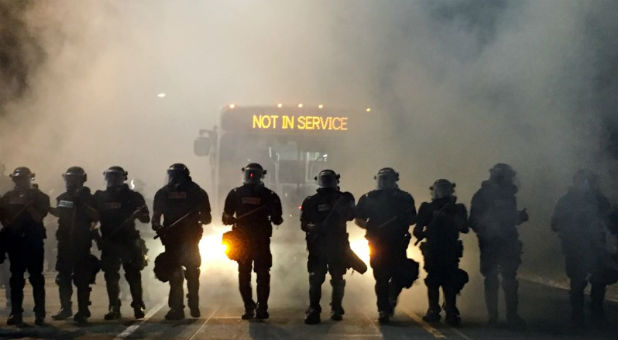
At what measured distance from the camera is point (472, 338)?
298 inches

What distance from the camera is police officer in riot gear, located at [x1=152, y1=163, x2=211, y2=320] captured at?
8711 millimetres

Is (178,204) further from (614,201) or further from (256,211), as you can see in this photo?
(614,201)

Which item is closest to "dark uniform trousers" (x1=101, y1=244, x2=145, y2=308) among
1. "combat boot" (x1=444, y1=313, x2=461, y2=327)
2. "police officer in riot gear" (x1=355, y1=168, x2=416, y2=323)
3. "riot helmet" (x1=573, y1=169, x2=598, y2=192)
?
"police officer in riot gear" (x1=355, y1=168, x2=416, y2=323)

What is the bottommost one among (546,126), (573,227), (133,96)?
(573,227)

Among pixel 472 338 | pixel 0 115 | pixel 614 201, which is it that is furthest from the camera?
pixel 0 115

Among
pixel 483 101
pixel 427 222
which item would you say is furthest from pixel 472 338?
pixel 483 101

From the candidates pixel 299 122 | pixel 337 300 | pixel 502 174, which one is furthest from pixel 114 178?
pixel 299 122

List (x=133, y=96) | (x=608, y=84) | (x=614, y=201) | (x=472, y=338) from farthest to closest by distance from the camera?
(x=133, y=96) → (x=614, y=201) → (x=608, y=84) → (x=472, y=338)

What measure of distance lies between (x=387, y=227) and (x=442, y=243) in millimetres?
535

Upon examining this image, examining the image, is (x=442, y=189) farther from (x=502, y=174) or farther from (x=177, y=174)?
(x=177, y=174)

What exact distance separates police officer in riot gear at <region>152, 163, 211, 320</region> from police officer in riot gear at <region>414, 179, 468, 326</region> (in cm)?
209

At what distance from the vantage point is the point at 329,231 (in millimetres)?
8664

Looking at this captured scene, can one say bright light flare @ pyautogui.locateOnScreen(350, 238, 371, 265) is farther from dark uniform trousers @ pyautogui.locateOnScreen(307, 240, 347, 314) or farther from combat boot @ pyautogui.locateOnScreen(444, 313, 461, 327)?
combat boot @ pyautogui.locateOnScreen(444, 313, 461, 327)

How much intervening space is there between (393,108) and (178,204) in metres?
7.17
